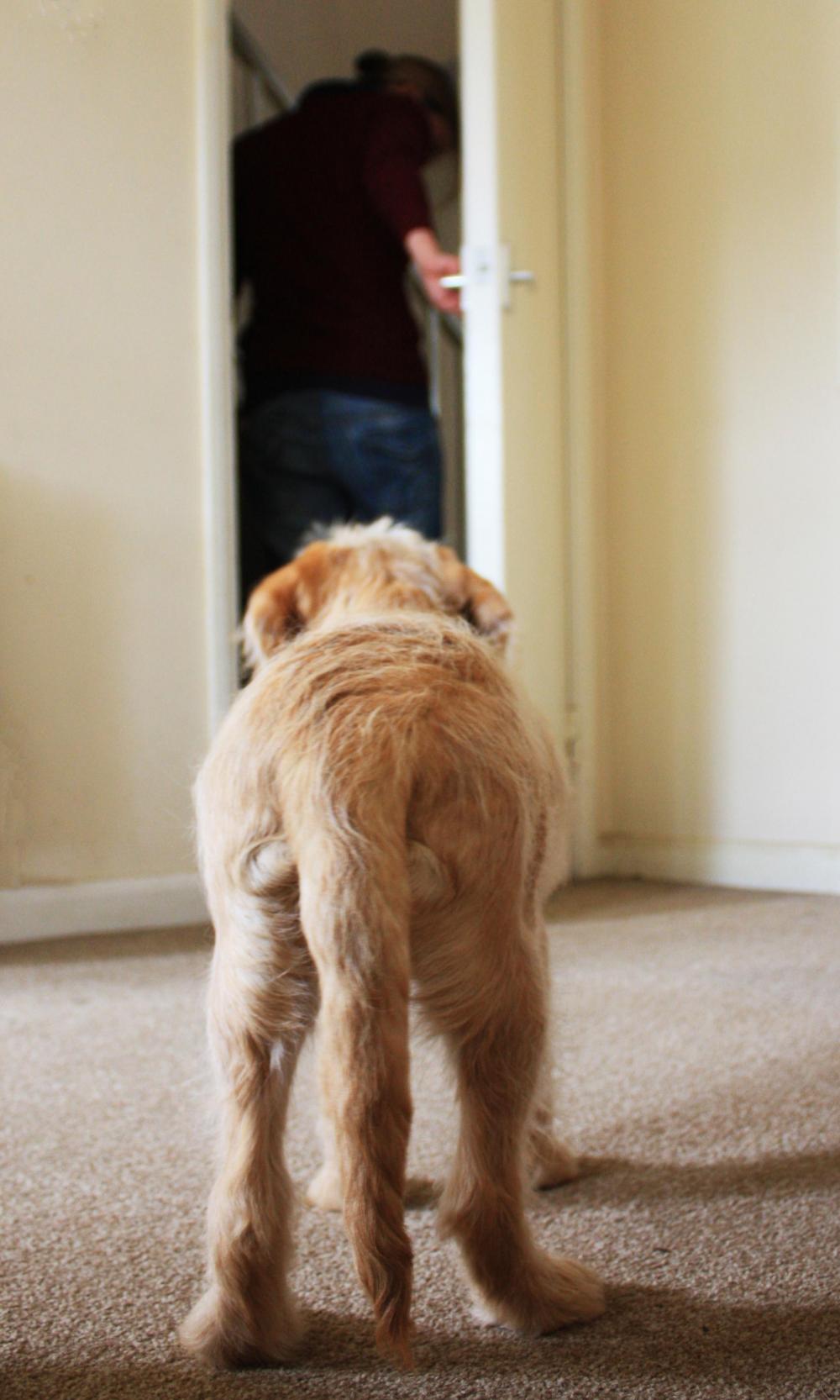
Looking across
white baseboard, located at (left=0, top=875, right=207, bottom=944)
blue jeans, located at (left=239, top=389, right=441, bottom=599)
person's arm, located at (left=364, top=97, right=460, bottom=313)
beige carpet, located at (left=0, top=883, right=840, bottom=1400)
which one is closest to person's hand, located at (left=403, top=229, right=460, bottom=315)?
person's arm, located at (left=364, top=97, right=460, bottom=313)

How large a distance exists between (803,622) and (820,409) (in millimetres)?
470

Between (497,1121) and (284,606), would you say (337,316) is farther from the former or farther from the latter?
(497,1121)

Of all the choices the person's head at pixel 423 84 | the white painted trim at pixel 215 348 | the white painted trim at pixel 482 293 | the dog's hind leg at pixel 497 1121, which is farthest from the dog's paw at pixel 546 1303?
the person's head at pixel 423 84

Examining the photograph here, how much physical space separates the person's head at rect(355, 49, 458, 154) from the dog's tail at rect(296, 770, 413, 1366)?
265 centimetres

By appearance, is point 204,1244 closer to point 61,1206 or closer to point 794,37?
point 61,1206

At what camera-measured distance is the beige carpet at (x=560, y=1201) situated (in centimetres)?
83

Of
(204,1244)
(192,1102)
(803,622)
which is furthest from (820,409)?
(204,1244)

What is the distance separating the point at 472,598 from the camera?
4.12 ft

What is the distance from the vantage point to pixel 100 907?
8.19ft

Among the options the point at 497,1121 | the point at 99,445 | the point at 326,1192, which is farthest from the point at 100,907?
the point at 497,1121

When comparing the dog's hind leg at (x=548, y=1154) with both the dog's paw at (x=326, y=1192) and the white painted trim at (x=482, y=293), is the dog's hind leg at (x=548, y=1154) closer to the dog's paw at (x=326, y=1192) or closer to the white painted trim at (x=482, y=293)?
the dog's paw at (x=326, y=1192)

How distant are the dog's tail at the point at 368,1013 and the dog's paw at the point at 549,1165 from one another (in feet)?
1.44

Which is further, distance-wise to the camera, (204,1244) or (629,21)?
(629,21)

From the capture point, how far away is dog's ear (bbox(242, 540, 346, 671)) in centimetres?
123
